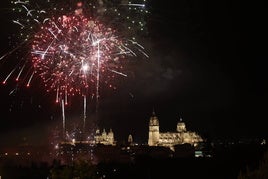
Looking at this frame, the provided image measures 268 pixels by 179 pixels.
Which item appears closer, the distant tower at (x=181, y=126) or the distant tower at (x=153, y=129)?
the distant tower at (x=153, y=129)

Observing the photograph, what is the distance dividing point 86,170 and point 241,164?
31532 millimetres

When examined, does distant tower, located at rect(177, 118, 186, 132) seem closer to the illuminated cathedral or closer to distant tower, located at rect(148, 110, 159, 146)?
the illuminated cathedral

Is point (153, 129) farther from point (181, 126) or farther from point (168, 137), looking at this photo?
point (181, 126)

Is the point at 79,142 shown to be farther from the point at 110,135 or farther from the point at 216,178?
the point at 216,178

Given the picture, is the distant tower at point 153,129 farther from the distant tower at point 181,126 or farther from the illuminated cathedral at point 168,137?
the distant tower at point 181,126

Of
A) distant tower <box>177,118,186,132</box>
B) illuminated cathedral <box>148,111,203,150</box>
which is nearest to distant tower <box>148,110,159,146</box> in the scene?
illuminated cathedral <box>148,111,203,150</box>

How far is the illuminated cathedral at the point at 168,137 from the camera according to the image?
9242 centimetres

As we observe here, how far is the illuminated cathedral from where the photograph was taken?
92419mm

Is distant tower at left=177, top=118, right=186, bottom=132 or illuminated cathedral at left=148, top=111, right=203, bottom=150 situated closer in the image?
illuminated cathedral at left=148, top=111, right=203, bottom=150

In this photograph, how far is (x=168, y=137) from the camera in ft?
311

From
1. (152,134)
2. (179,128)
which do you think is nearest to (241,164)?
(152,134)

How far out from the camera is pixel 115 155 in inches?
2753

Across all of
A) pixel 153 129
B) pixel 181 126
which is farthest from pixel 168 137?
pixel 181 126

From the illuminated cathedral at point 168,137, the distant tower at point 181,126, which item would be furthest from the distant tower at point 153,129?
the distant tower at point 181,126
